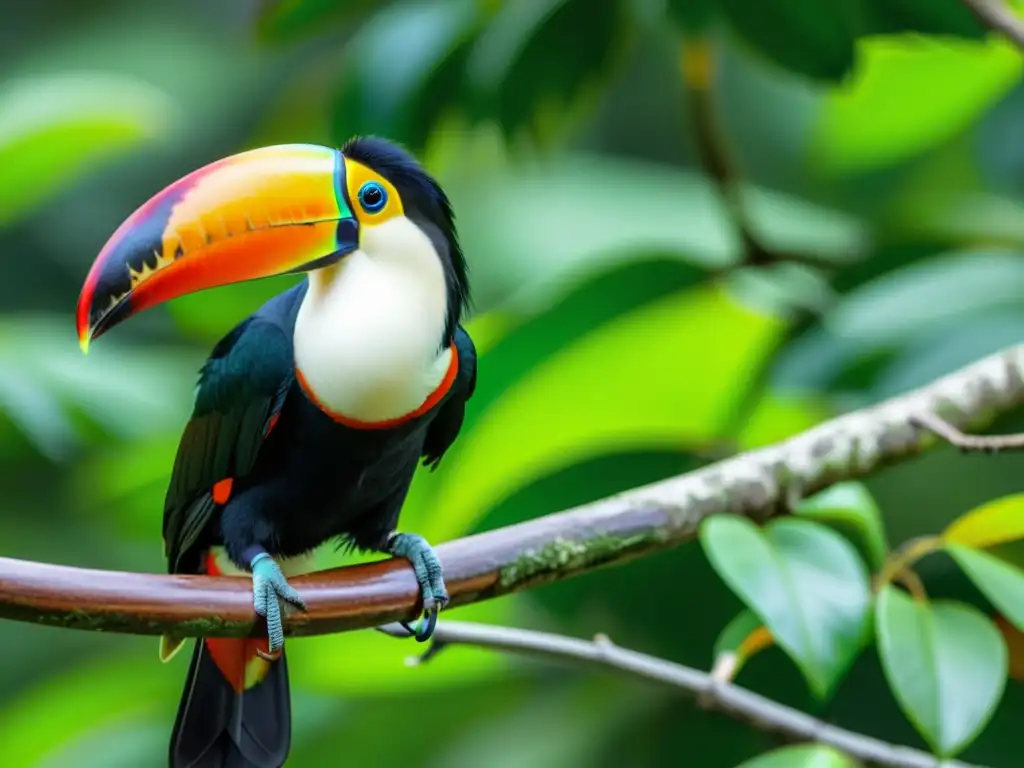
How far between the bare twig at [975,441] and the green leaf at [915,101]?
0.93m

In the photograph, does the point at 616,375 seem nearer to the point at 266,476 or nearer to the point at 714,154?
the point at 714,154

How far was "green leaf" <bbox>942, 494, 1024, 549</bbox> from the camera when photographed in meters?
1.02

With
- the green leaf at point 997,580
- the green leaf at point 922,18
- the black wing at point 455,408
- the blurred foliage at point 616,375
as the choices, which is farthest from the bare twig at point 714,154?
the black wing at point 455,408

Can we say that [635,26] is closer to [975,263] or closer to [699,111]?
[699,111]

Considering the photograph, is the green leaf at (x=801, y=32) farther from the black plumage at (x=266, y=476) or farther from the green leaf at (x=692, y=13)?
the black plumage at (x=266, y=476)

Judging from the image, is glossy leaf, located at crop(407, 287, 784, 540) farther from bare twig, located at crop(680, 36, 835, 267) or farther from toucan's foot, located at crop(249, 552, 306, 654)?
toucan's foot, located at crop(249, 552, 306, 654)

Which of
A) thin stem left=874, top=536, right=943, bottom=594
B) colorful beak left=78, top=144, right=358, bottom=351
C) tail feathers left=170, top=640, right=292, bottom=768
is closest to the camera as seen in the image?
colorful beak left=78, top=144, right=358, bottom=351

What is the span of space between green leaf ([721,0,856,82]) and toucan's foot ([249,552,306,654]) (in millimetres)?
779

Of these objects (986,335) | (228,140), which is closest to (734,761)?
(986,335)

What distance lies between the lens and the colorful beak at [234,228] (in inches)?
26.1

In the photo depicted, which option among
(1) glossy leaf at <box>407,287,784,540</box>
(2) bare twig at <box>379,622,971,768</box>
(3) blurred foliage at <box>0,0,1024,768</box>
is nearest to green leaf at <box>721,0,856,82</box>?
(3) blurred foliage at <box>0,0,1024,768</box>

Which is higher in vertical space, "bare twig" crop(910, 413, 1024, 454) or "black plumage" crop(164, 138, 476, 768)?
"black plumage" crop(164, 138, 476, 768)

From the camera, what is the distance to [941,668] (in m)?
0.94

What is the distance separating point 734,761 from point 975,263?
63 centimetres
